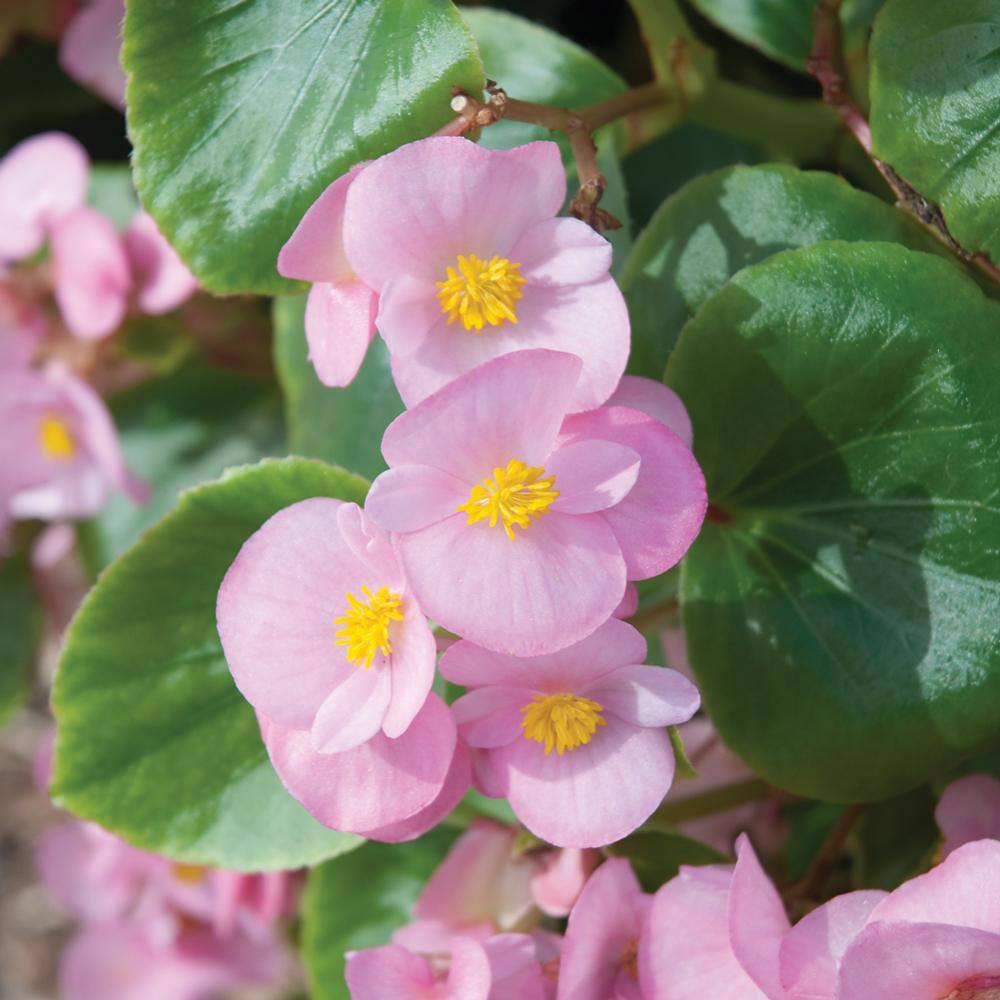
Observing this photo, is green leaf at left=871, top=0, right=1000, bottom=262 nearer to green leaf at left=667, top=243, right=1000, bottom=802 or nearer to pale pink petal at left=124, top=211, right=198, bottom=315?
green leaf at left=667, top=243, right=1000, bottom=802

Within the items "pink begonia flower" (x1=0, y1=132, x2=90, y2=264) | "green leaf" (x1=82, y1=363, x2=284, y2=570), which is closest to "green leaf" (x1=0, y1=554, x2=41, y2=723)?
"green leaf" (x1=82, y1=363, x2=284, y2=570)

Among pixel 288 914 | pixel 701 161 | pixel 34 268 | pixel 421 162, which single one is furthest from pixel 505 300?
pixel 288 914

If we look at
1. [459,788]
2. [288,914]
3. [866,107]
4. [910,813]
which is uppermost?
[866,107]

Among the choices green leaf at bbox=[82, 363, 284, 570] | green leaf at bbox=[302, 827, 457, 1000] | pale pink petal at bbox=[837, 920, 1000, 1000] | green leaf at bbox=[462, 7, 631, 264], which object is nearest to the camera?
pale pink petal at bbox=[837, 920, 1000, 1000]

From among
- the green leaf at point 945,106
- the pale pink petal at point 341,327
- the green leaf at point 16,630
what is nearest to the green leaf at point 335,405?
the pale pink petal at point 341,327

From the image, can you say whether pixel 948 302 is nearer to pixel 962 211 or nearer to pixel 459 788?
pixel 962 211

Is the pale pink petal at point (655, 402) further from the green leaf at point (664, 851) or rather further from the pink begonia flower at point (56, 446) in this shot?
the pink begonia flower at point (56, 446)

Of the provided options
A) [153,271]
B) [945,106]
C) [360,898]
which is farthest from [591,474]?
[153,271]
